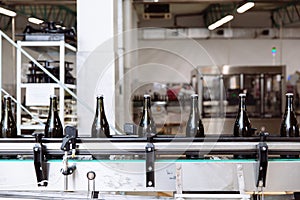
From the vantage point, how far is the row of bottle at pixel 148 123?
153 centimetres

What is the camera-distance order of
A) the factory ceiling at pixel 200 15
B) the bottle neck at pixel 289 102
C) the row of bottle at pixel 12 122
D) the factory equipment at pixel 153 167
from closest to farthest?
the factory equipment at pixel 153 167, the bottle neck at pixel 289 102, the row of bottle at pixel 12 122, the factory ceiling at pixel 200 15

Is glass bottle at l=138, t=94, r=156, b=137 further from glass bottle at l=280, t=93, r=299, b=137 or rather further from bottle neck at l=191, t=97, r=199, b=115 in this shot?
glass bottle at l=280, t=93, r=299, b=137

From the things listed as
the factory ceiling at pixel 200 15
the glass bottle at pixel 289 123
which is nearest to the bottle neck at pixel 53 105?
the glass bottle at pixel 289 123

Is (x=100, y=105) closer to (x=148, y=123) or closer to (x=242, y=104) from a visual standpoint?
(x=148, y=123)

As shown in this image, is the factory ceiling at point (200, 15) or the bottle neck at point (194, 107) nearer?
the bottle neck at point (194, 107)

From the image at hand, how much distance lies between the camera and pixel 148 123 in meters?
1.60

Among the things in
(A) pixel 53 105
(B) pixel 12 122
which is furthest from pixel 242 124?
(B) pixel 12 122

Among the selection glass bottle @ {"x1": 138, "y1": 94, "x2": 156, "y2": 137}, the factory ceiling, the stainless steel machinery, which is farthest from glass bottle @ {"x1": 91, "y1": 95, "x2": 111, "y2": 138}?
the factory ceiling

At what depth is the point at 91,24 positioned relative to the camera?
8.51ft

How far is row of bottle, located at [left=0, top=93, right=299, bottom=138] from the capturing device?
1528 mm

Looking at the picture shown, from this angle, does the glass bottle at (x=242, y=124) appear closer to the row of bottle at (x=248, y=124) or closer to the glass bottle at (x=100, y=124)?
the row of bottle at (x=248, y=124)

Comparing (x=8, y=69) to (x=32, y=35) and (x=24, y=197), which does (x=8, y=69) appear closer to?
(x=32, y=35)

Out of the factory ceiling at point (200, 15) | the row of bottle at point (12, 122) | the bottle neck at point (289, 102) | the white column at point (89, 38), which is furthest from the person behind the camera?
the factory ceiling at point (200, 15)

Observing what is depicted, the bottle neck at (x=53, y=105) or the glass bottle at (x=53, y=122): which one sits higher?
the bottle neck at (x=53, y=105)
